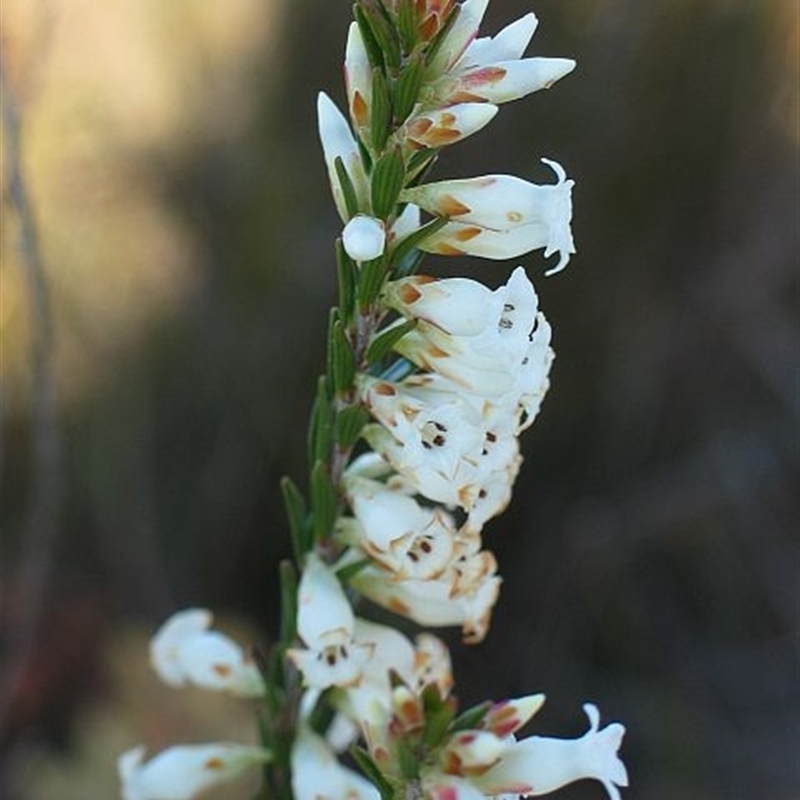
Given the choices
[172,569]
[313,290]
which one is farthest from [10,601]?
[313,290]

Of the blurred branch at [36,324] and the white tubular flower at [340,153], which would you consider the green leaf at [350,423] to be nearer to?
the white tubular flower at [340,153]

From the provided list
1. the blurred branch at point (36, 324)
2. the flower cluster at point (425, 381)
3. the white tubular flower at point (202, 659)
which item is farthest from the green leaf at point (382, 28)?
the blurred branch at point (36, 324)

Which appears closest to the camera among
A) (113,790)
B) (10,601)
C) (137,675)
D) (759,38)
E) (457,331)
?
(457,331)

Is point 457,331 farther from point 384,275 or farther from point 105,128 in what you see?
point 105,128

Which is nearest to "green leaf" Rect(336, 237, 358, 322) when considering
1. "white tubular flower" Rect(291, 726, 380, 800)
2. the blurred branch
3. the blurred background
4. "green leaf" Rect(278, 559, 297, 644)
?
"green leaf" Rect(278, 559, 297, 644)

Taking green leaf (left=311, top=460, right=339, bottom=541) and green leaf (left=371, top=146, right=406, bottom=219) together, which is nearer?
green leaf (left=371, top=146, right=406, bottom=219)

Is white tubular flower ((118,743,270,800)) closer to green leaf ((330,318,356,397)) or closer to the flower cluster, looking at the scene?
the flower cluster
